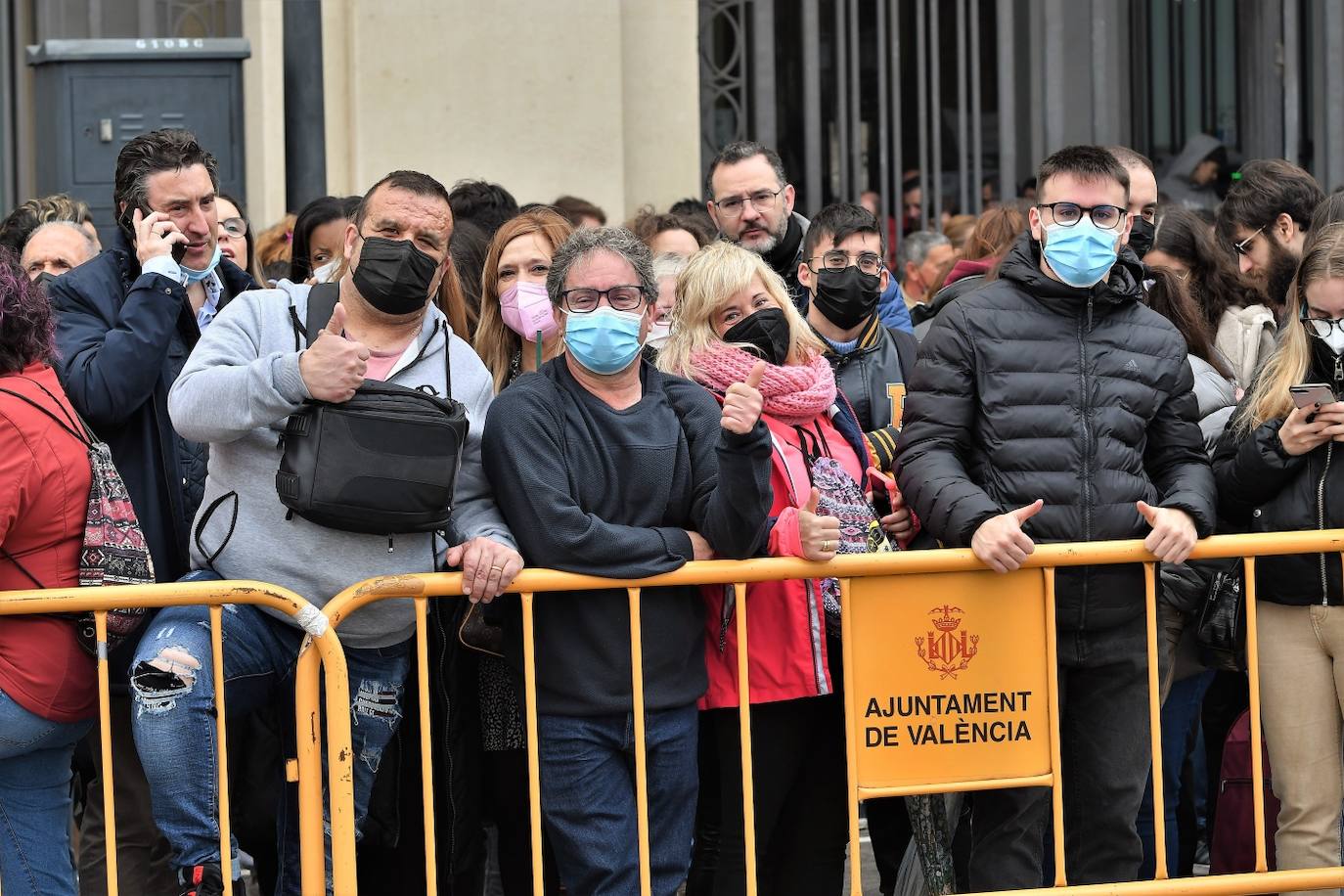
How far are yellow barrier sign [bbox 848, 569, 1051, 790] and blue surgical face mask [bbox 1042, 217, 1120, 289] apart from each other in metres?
0.76

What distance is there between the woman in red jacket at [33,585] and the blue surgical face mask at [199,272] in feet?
1.68

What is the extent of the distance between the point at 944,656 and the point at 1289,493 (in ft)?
3.58

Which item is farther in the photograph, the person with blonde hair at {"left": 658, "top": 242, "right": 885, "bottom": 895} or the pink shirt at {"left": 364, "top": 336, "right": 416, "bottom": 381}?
the person with blonde hair at {"left": 658, "top": 242, "right": 885, "bottom": 895}

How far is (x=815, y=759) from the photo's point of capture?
4.65 meters

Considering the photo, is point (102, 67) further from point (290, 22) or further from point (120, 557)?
point (120, 557)

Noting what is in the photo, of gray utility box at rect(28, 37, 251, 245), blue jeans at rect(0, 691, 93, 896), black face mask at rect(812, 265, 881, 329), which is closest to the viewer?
blue jeans at rect(0, 691, 93, 896)

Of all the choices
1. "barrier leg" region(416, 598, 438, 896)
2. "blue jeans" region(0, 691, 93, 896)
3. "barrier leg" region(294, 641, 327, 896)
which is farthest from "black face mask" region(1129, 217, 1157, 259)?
"blue jeans" region(0, 691, 93, 896)

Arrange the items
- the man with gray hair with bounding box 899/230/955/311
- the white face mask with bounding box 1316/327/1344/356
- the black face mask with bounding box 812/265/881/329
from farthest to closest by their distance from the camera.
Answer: the man with gray hair with bounding box 899/230/955/311 < the black face mask with bounding box 812/265/881/329 < the white face mask with bounding box 1316/327/1344/356

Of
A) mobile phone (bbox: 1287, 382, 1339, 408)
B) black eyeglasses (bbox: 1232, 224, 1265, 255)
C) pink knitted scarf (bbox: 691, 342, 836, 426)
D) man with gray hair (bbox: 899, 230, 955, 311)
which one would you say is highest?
man with gray hair (bbox: 899, 230, 955, 311)

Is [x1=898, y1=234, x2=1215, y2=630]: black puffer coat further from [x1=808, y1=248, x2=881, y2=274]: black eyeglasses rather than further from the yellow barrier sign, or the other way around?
[x1=808, y1=248, x2=881, y2=274]: black eyeglasses

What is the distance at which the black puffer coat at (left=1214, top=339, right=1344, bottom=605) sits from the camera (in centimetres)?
464

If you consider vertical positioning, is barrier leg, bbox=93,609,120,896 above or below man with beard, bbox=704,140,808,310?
below

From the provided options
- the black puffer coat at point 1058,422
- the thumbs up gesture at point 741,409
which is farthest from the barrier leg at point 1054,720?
the thumbs up gesture at point 741,409

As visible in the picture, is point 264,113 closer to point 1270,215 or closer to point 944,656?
point 1270,215
